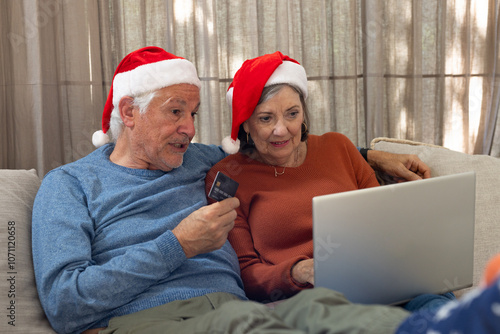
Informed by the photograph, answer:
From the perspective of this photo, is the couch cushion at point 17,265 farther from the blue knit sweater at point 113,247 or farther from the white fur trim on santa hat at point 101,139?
the white fur trim on santa hat at point 101,139

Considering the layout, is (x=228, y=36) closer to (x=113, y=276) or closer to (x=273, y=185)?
(x=273, y=185)

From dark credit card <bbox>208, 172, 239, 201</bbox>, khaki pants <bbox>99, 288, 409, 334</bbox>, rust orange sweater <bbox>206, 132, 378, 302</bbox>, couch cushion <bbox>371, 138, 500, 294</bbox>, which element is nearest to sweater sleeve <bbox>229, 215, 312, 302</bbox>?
rust orange sweater <bbox>206, 132, 378, 302</bbox>

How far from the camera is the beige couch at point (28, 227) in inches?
47.7

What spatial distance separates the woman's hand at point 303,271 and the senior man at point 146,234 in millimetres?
187

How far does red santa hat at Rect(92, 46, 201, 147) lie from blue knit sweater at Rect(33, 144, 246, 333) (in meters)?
0.21

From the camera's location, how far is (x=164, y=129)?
57.8 inches

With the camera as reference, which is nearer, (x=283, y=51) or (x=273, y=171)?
(x=273, y=171)

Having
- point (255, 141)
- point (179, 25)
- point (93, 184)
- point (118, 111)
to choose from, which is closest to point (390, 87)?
point (179, 25)

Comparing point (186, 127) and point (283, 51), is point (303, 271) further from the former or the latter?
point (283, 51)

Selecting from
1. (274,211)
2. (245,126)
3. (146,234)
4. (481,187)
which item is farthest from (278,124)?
(481,187)

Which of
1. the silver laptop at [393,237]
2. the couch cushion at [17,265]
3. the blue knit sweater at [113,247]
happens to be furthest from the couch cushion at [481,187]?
the couch cushion at [17,265]

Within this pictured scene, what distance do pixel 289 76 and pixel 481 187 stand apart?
739mm

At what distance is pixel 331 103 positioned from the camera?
2.73 m

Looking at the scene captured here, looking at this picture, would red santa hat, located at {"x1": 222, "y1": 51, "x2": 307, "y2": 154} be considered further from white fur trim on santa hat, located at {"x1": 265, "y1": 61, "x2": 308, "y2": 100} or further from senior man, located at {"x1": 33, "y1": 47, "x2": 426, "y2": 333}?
senior man, located at {"x1": 33, "y1": 47, "x2": 426, "y2": 333}
